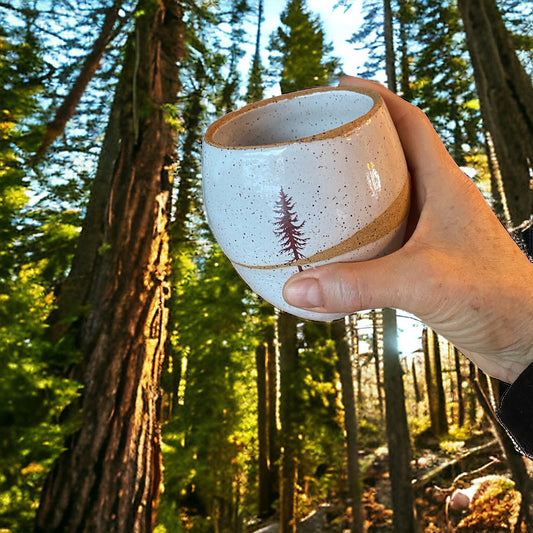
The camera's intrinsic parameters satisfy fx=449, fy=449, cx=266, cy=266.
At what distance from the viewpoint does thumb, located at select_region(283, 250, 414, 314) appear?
925 millimetres

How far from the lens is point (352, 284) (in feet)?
3.04

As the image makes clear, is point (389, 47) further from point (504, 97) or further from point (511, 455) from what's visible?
point (511, 455)

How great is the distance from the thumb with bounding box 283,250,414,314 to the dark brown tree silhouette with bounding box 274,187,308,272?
62mm

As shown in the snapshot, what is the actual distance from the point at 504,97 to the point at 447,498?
777 cm

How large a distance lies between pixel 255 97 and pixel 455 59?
471 cm

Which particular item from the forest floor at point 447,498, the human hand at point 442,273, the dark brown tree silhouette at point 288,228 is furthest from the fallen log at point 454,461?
the dark brown tree silhouette at point 288,228

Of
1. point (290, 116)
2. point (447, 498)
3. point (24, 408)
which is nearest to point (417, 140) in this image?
point (290, 116)

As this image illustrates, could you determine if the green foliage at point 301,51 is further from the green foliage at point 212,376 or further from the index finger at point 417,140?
the index finger at point 417,140

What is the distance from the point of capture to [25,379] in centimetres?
298

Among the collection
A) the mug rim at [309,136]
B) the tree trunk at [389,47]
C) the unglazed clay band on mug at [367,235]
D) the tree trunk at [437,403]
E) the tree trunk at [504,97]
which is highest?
the tree trunk at [389,47]

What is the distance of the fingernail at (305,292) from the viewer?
0.93 m

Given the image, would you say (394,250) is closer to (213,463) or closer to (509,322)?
(509,322)

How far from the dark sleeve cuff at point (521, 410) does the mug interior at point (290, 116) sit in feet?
2.61

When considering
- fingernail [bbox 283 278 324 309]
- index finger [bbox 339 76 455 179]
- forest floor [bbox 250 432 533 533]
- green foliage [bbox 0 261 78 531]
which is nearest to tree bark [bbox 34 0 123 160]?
green foliage [bbox 0 261 78 531]
